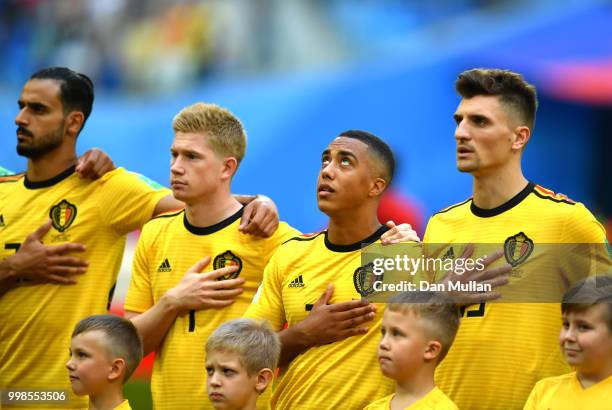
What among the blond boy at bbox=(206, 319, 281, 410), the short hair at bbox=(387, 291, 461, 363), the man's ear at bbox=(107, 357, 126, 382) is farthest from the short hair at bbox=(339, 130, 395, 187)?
the man's ear at bbox=(107, 357, 126, 382)

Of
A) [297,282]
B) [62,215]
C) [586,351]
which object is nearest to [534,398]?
[586,351]

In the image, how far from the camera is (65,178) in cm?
782

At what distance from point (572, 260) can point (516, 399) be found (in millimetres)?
712

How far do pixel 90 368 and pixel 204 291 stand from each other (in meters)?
0.75

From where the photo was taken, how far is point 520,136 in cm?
656

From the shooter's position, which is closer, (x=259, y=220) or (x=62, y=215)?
(x=259, y=220)

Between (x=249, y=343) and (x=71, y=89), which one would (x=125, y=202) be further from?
(x=249, y=343)

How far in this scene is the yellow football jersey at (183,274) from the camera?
698cm

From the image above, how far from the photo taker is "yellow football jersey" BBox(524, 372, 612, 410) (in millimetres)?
5777

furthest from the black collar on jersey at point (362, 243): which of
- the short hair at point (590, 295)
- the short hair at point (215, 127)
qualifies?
the short hair at point (590, 295)

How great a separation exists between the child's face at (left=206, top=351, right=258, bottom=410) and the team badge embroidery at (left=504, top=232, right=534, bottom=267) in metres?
1.37

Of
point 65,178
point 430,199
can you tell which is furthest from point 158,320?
point 430,199

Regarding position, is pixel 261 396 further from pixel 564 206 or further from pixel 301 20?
pixel 301 20

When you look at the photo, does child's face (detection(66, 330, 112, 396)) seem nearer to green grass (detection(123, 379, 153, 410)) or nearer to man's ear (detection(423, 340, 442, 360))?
man's ear (detection(423, 340, 442, 360))
